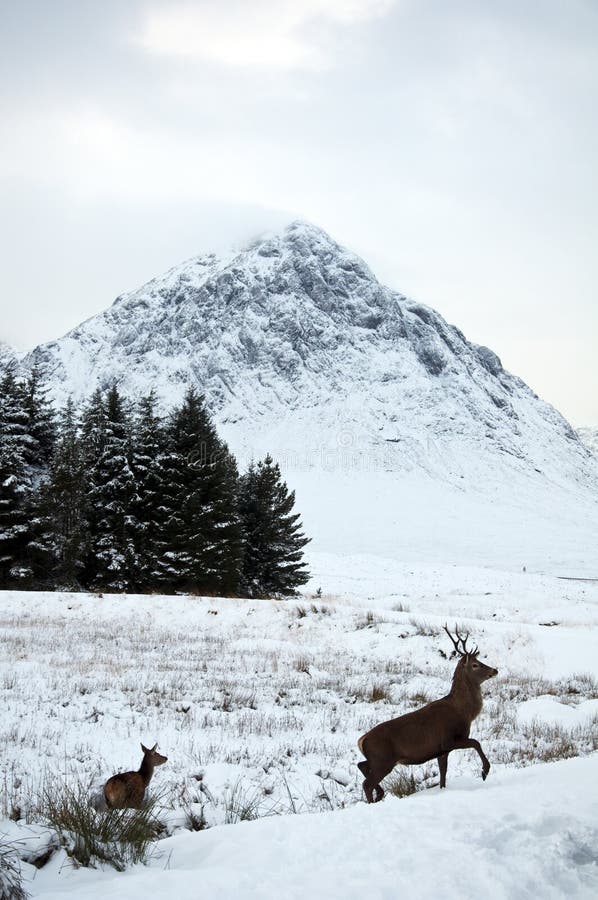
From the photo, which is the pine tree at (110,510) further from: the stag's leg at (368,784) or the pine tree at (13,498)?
the stag's leg at (368,784)

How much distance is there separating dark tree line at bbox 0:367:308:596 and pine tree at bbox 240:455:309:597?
103 inches

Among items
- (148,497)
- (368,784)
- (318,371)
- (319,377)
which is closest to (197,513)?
(148,497)

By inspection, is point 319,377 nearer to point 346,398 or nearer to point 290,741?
point 346,398

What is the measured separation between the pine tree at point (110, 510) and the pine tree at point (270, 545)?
24.1ft

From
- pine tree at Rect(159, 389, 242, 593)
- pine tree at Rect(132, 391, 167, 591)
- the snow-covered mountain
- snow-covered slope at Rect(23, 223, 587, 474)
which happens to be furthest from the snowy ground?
snow-covered slope at Rect(23, 223, 587, 474)

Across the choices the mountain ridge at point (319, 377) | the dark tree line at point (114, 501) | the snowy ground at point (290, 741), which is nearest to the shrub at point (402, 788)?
the snowy ground at point (290, 741)

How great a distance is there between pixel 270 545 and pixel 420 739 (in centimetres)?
2829

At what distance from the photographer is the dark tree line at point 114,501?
980 inches

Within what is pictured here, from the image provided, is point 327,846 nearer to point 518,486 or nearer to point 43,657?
point 43,657

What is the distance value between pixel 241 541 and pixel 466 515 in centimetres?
6774

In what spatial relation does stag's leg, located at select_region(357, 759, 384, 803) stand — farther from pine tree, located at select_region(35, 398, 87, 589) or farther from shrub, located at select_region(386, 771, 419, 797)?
pine tree, located at select_region(35, 398, 87, 589)

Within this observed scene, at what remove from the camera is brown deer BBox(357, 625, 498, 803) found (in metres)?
3.53

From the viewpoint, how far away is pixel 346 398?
146875 millimetres

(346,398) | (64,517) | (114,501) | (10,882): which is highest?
(346,398)
